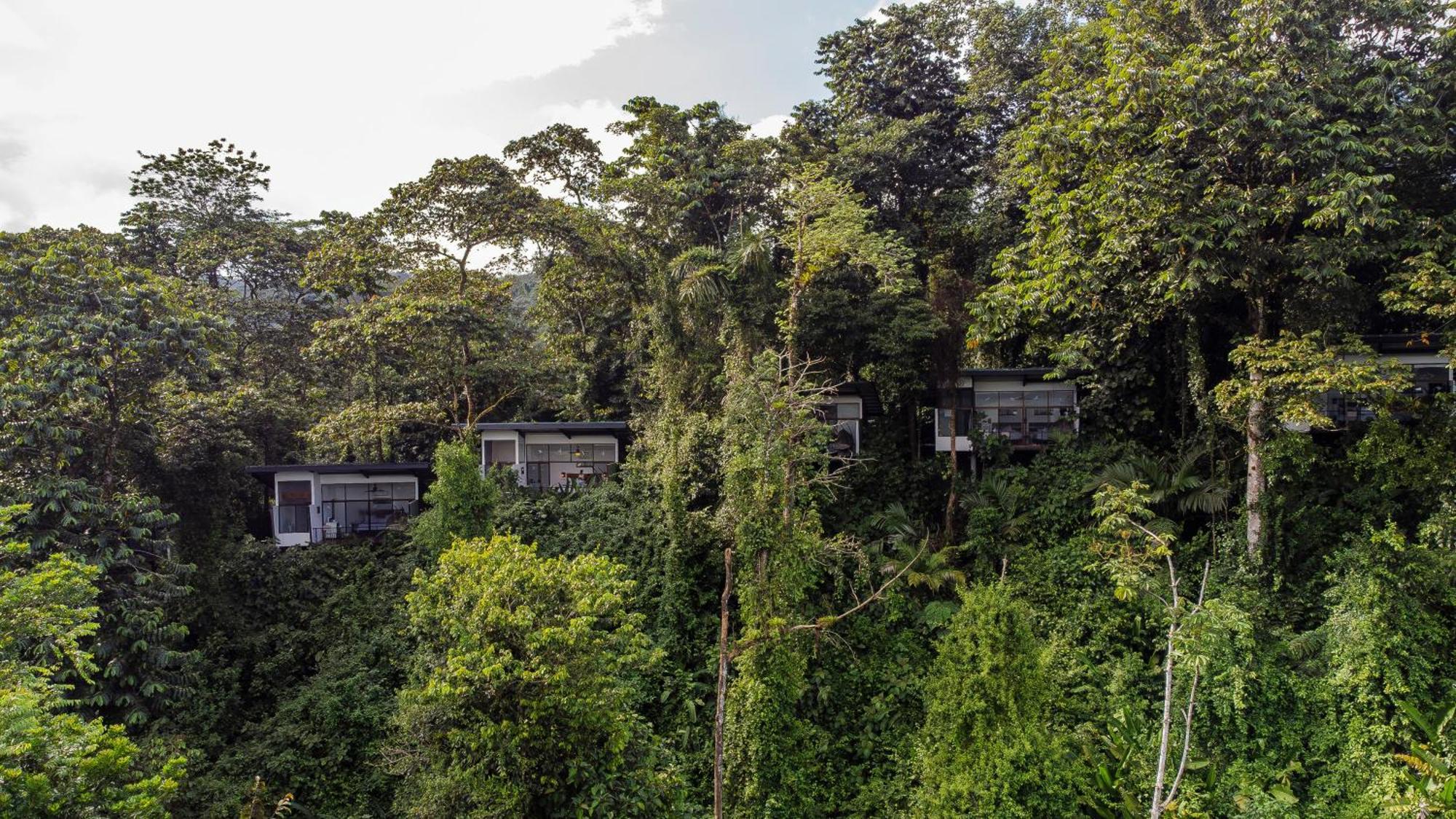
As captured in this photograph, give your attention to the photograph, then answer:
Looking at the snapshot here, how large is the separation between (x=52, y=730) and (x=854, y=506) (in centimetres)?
1393

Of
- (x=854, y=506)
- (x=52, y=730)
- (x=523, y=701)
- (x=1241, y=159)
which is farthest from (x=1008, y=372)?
(x=52, y=730)

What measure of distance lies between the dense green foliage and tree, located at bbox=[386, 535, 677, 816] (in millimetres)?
66

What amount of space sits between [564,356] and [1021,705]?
16.4 meters

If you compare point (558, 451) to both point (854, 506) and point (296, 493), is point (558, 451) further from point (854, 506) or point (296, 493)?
point (854, 506)

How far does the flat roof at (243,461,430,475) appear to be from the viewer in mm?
19156

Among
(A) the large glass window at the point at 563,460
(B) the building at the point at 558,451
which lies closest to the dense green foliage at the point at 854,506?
(B) the building at the point at 558,451

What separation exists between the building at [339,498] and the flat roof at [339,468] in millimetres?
19

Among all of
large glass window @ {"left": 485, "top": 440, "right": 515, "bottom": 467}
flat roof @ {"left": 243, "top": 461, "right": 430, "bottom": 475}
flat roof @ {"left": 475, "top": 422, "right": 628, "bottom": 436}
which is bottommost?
flat roof @ {"left": 243, "top": 461, "right": 430, "bottom": 475}

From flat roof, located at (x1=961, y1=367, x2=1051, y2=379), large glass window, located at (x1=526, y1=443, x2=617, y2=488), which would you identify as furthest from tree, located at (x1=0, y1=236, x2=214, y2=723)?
flat roof, located at (x1=961, y1=367, x2=1051, y2=379)

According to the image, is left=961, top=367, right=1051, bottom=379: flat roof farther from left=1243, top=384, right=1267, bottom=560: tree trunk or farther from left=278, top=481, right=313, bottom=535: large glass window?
left=278, top=481, right=313, bottom=535: large glass window

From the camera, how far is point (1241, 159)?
11844 mm

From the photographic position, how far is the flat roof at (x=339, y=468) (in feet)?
62.8

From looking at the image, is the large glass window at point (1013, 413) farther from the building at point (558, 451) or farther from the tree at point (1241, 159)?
the building at point (558, 451)

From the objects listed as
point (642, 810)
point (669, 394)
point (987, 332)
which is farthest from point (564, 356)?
point (642, 810)
